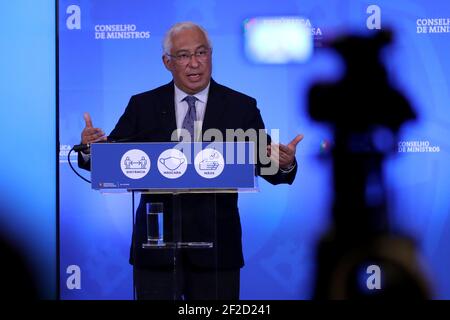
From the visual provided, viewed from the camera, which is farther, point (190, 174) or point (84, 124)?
point (84, 124)

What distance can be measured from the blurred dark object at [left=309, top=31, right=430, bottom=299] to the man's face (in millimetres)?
747

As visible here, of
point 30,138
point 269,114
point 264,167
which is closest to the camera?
point 264,167

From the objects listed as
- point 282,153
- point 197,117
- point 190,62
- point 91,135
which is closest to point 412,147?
A: point 282,153

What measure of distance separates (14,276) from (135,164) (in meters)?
1.98

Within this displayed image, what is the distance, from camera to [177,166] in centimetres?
398

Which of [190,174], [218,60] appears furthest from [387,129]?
[190,174]

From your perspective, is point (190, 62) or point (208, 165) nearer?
point (208, 165)

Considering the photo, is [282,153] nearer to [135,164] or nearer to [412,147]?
[412,147]

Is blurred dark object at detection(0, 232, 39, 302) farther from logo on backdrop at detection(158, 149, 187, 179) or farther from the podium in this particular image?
logo on backdrop at detection(158, 149, 187, 179)

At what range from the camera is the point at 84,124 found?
5340mm

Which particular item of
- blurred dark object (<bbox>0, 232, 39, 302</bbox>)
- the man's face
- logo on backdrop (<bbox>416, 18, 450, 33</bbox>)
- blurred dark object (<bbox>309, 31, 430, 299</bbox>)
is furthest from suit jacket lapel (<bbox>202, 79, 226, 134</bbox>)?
blurred dark object (<bbox>0, 232, 39, 302</bbox>)

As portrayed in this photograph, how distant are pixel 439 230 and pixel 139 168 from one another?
7.62 ft

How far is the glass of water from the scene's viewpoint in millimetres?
4051

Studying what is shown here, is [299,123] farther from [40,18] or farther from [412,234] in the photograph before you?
[40,18]
